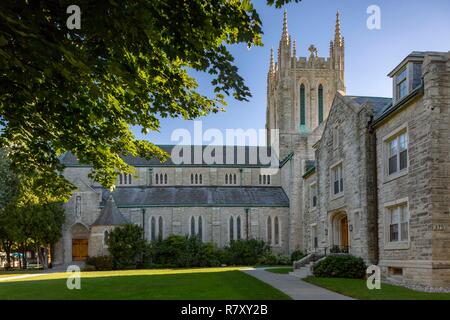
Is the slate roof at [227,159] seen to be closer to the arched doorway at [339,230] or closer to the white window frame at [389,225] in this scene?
the arched doorway at [339,230]

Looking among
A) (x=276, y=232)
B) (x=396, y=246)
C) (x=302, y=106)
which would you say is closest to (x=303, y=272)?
(x=396, y=246)

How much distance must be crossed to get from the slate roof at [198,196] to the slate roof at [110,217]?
161 inches

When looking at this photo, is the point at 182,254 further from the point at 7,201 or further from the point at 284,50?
the point at 284,50

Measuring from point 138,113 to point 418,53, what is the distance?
37.3 feet

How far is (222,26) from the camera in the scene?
8883 millimetres

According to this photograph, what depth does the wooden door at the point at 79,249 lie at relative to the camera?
155 feet

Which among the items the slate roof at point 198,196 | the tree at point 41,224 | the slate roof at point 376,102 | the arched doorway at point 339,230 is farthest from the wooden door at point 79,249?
the slate roof at point 376,102

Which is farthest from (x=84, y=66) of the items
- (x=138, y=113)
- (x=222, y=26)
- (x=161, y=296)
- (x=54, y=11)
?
(x=161, y=296)

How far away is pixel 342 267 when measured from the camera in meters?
21.9

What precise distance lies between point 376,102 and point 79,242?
3349cm

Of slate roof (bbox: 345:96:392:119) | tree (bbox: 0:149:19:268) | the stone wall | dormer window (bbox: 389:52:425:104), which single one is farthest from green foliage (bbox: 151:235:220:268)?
dormer window (bbox: 389:52:425:104)

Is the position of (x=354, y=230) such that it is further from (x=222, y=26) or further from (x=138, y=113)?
(x=222, y=26)

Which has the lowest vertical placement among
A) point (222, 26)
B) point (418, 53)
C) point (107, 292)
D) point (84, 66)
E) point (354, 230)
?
point (107, 292)

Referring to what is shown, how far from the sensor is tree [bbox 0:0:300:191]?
752 centimetres
